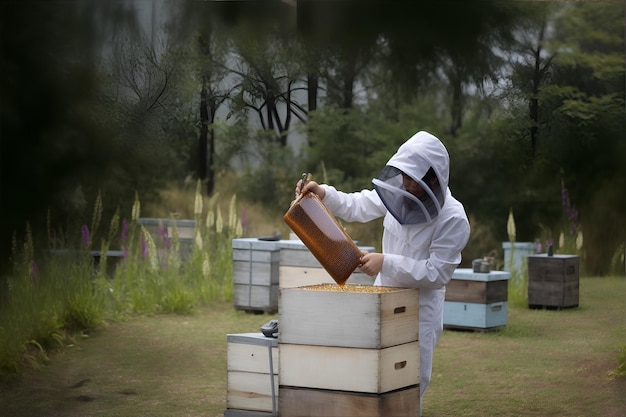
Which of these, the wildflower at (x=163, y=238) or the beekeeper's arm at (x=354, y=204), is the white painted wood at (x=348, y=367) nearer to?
the beekeeper's arm at (x=354, y=204)

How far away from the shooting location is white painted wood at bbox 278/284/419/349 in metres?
3.76

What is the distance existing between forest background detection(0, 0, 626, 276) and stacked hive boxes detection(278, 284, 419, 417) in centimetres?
314

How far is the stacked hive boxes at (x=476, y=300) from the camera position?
23.7 feet

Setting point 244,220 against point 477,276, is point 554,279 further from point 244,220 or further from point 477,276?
point 244,220

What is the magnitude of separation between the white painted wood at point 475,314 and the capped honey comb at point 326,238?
135 inches

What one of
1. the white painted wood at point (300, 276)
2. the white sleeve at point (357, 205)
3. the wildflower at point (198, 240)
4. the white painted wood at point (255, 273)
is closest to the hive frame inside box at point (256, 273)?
the white painted wood at point (255, 273)

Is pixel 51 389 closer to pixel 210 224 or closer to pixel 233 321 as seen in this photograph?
pixel 233 321

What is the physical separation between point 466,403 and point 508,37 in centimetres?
371

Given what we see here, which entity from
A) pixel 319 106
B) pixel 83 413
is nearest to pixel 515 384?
pixel 83 413

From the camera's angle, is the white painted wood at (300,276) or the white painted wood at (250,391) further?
the white painted wood at (300,276)

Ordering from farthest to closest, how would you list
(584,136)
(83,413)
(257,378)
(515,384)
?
(584,136), (515,384), (83,413), (257,378)

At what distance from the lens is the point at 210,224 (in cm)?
892

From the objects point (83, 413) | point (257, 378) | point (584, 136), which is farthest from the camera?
point (584, 136)

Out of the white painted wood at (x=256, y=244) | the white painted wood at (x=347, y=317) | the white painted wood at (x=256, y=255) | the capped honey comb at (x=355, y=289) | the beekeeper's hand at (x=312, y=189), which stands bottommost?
the white painted wood at (x=347, y=317)
